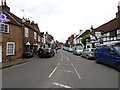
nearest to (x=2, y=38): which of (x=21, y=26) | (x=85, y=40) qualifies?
(x=21, y=26)

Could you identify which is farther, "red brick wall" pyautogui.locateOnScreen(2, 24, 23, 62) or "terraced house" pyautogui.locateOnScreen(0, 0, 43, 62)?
"red brick wall" pyautogui.locateOnScreen(2, 24, 23, 62)

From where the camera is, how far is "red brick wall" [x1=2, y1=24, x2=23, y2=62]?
13141 mm

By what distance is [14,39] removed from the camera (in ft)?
49.1

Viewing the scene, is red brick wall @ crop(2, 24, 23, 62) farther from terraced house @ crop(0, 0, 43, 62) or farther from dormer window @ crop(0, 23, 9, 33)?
dormer window @ crop(0, 23, 9, 33)

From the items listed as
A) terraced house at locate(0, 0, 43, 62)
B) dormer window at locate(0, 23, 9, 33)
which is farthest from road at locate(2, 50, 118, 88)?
dormer window at locate(0, 23, 9, 33)

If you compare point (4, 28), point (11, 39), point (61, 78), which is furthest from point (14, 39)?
point (61, 78)

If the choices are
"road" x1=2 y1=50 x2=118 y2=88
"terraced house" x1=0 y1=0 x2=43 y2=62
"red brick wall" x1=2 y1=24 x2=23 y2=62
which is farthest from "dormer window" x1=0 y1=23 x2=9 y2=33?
"road" x1=2 y1=50 x2=118 y2=88

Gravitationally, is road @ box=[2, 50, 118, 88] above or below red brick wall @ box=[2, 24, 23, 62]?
below

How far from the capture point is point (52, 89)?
178 inches

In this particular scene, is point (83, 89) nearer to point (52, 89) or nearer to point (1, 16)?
point (52, 89)

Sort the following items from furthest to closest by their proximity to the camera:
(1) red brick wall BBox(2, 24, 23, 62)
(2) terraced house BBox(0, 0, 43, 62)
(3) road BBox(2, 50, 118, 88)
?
(1) red brick wall BBox(2, 24, 23, 62) < (2) terraced house BBox(0, 0, 43, 62) < (3) road BBox(2, 50, 118, 88)

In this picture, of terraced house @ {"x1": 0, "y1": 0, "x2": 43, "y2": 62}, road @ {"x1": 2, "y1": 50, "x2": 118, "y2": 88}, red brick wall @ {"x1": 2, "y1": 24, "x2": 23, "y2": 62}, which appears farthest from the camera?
red brick wall @ {"x1": 2, "y1": 24, "x2": 23, "y2": 62}

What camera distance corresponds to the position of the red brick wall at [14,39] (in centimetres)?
1314

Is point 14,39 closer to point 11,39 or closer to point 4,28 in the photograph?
point 11,39
